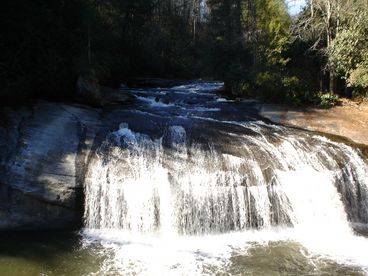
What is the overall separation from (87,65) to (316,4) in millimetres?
10388

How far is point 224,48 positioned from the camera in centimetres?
2433

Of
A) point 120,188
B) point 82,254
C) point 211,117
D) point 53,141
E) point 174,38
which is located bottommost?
point 82,254

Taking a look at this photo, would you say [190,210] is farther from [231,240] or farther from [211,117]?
[211,117]

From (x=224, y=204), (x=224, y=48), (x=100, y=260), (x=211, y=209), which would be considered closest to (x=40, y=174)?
(x=100, y=260)

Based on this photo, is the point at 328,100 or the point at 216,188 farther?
the point at 328,100

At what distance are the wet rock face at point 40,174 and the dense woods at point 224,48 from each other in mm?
1648

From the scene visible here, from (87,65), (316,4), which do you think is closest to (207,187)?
(87,65)

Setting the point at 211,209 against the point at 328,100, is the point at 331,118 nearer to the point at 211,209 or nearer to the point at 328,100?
the point at 328,100

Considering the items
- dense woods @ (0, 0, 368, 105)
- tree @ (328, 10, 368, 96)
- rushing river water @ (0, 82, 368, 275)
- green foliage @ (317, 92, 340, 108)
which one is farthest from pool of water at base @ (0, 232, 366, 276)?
tree @ (328, 10, 368, 96)

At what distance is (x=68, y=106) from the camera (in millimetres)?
13328

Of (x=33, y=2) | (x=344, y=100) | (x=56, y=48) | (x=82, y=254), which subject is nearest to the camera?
(x=82, y=254)

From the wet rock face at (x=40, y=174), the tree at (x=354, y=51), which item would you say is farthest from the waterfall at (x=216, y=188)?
the tree at (x=354, y=51)

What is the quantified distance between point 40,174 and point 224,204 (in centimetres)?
455

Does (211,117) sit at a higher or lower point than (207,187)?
higher
